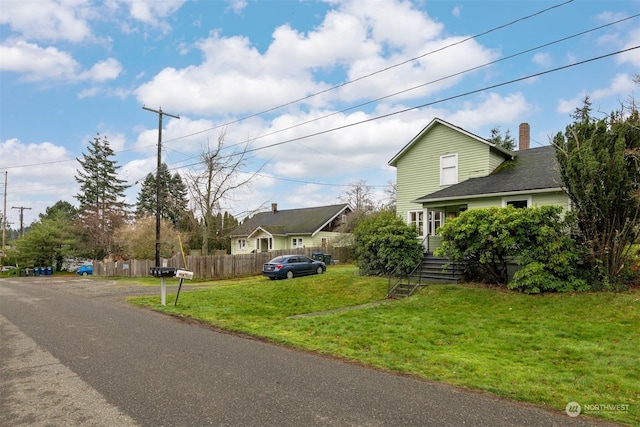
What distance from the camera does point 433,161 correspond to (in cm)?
2064

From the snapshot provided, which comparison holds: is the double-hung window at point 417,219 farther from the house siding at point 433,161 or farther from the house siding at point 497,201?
the house siding at point 497,201

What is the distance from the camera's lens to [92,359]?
690 centimetres

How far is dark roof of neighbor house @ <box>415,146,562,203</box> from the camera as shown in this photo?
15.5 meters

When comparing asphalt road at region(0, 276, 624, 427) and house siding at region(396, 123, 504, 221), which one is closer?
asphalt road at region(0, 276, 624, 427)

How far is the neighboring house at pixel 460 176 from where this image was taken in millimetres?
15922

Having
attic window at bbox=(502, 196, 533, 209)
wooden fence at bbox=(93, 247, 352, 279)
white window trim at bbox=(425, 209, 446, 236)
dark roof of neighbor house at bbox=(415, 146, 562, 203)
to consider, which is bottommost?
wooden fence at bbox=(93, 247, 352, 279)

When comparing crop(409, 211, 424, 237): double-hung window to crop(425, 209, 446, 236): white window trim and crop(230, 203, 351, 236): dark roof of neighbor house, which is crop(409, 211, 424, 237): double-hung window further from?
crop(230, 203, 351, 236): dark roof of neighbor house

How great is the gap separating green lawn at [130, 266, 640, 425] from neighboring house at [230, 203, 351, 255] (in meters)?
21.8

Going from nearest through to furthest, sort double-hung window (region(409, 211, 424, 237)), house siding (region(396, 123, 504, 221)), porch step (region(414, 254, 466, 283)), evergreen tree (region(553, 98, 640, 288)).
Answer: evergreen tree (region(553, 98, 640, 288))
porch step (region(414, 254, 466, 283))
house siding (region(396, 123, 504, 221))
double-hung window (region(409, 211, 424, 237))

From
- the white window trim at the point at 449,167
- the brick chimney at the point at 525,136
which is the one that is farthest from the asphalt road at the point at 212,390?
the brick chimney at the point at 525,136

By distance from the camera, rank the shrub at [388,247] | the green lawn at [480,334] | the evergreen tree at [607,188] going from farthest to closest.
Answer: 1. the shrub at [388,247]
2. the evergreen tree at [607,188]
3. the green lawn at [480,334]

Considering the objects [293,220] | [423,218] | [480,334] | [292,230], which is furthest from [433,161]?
[293,220]

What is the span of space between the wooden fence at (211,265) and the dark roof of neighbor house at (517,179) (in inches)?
543

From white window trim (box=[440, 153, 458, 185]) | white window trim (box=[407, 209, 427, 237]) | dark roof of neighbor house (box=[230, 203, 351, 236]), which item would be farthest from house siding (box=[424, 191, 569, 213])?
dark roof of neighbor house (box=[230, 203, 351, 236])
